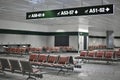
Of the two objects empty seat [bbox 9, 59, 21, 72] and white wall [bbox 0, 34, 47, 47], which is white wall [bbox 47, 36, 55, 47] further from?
empty seat [bbox 9, 59, 21, 72]

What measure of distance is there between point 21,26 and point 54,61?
18262 millimetres

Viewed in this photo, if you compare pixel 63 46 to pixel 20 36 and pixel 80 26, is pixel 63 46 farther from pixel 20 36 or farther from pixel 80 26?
pixel 20 36

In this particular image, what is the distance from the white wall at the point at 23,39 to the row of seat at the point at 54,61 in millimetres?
15093

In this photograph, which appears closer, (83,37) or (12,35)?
(12,35)

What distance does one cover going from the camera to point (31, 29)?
3005 cm

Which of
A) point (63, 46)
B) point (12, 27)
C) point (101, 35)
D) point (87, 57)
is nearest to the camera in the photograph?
point (87, 57)

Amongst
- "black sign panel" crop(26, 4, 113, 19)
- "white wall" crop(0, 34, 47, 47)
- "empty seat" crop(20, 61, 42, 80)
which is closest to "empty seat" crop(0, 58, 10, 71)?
"empty seat" crop(20, 61, 42, 80)

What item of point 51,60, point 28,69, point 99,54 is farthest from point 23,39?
point 28,69

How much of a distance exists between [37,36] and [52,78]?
22.5 m

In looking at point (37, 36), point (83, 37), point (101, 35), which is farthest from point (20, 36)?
point (101, 35)

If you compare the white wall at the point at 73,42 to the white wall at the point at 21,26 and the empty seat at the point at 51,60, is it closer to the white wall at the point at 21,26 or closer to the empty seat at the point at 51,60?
the white wall at the point at 21,26

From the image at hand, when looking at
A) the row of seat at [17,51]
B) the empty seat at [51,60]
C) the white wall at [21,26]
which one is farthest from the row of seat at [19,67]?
the white wall at [21,26]

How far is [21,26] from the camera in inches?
1120

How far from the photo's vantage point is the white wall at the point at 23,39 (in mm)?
26184
